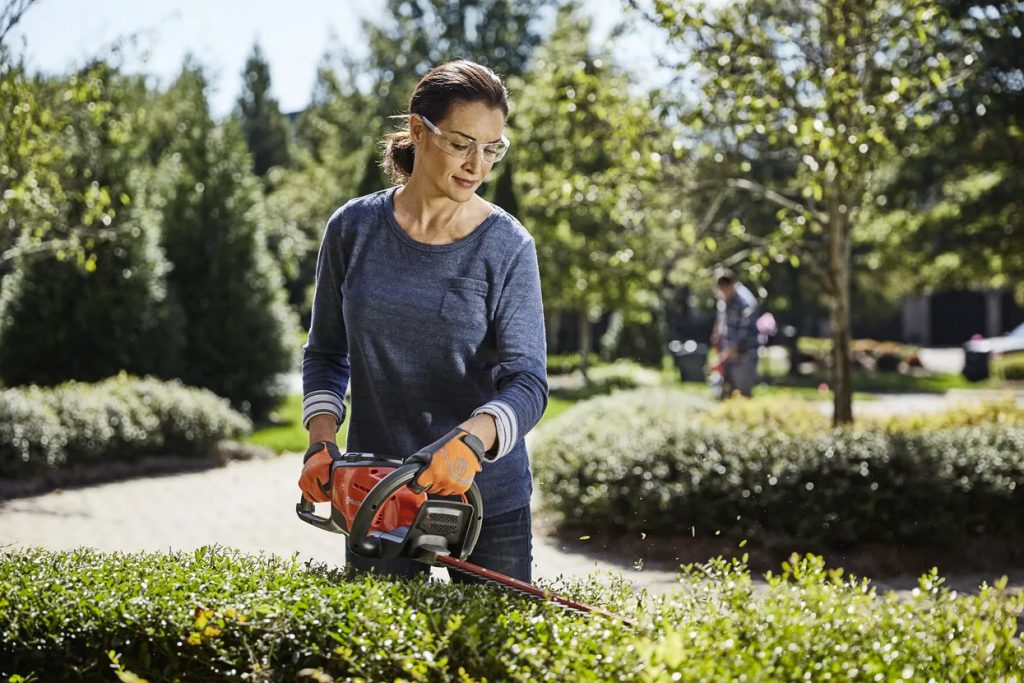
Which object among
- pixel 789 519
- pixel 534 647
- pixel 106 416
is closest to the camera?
pixel 534 647

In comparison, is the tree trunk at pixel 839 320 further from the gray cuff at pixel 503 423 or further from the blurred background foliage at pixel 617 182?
the gray cuff at pixel 503 423

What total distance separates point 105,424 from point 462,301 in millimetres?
8296

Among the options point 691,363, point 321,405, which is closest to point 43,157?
point 321,405

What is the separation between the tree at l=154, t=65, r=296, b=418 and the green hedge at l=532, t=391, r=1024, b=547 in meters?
7.20

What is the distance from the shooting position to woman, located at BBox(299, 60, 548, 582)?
2.63m

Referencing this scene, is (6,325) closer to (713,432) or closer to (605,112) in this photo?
(605,112)

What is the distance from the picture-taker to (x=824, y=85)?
296 inches

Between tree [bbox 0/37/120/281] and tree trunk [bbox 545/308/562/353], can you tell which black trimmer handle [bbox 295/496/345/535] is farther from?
tree trunk [bbox 545/308/562/353]

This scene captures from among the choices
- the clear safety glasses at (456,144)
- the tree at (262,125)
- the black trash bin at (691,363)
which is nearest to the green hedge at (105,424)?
the clear safety glasses at (456,144)

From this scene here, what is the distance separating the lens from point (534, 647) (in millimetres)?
2418

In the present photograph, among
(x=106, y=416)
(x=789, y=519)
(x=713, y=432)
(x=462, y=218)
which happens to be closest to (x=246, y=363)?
(x=106, y=416)

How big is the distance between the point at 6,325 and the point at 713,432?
7.90 metres

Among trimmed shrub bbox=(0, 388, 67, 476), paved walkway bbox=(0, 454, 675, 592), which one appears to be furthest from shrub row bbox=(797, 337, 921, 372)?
trimmed shrub bbox=(0, 388, 67, 476)

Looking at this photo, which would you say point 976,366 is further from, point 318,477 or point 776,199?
point 318,477
